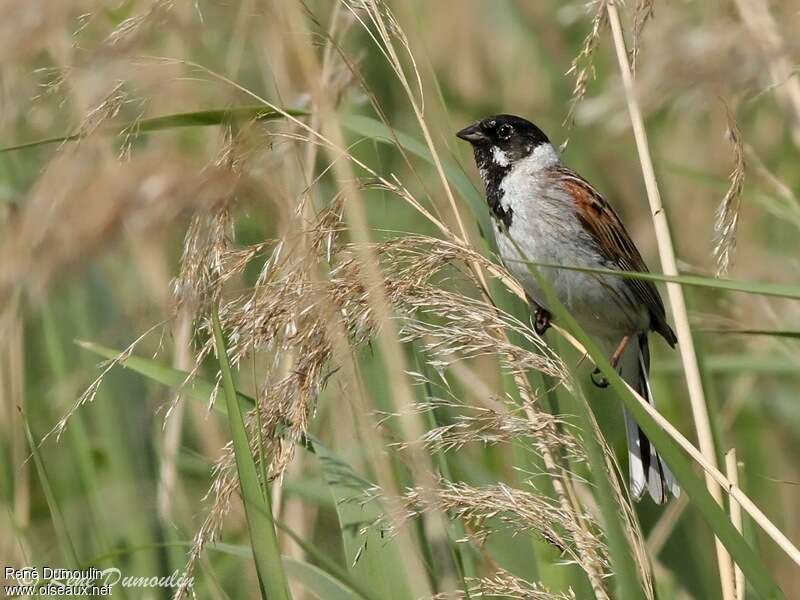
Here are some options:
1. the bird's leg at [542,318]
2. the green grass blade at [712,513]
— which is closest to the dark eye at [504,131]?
the bird's leg at [542,318]

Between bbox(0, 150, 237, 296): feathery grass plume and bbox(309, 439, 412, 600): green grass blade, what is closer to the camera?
bbox(0, 150, 237, 296): feathery grass plume

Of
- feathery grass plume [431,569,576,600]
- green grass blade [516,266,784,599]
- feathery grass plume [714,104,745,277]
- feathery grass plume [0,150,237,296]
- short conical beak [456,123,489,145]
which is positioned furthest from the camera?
short conical beak [456,123,489,145]

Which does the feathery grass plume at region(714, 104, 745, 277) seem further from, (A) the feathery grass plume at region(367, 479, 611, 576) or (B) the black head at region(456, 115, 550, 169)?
(B) the black head at region(456, 115, 550, 169)

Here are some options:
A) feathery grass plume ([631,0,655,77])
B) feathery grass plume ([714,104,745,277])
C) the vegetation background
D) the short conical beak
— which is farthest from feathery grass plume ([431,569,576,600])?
the short conical beak

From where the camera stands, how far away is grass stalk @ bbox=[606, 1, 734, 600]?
5.61 ft

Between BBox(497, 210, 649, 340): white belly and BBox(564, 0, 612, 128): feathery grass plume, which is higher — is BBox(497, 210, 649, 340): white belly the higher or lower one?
the lower one

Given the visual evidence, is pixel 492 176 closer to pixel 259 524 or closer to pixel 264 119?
pixel 264 119

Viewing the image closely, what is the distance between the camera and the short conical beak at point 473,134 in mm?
2969

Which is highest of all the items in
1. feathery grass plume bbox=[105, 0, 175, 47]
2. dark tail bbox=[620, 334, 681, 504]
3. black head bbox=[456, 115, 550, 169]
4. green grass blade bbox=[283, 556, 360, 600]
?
feathery grass plume bbox=[105, 0, 175, 47]

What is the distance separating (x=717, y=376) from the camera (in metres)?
3.57

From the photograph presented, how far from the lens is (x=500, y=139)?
3.00 m

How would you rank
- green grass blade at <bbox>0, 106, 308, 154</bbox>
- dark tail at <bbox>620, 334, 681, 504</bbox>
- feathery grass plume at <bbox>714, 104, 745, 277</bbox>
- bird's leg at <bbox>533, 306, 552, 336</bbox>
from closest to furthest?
green grass blade at <bbox>0, 106, 308, 154</bbox> < feathery grass plume at <bbox>714, 104, 745, 277</bbox> < dark tail at <bbox>620, 334, 681, 504</bbox> < bird's leg at <bbox>533, 306, 552, 336</bbox>

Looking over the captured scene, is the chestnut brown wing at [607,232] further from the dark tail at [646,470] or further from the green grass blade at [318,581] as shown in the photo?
the green grass blade at [318,581]

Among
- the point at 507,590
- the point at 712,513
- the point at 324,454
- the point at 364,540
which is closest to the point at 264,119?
the point at 324,454
